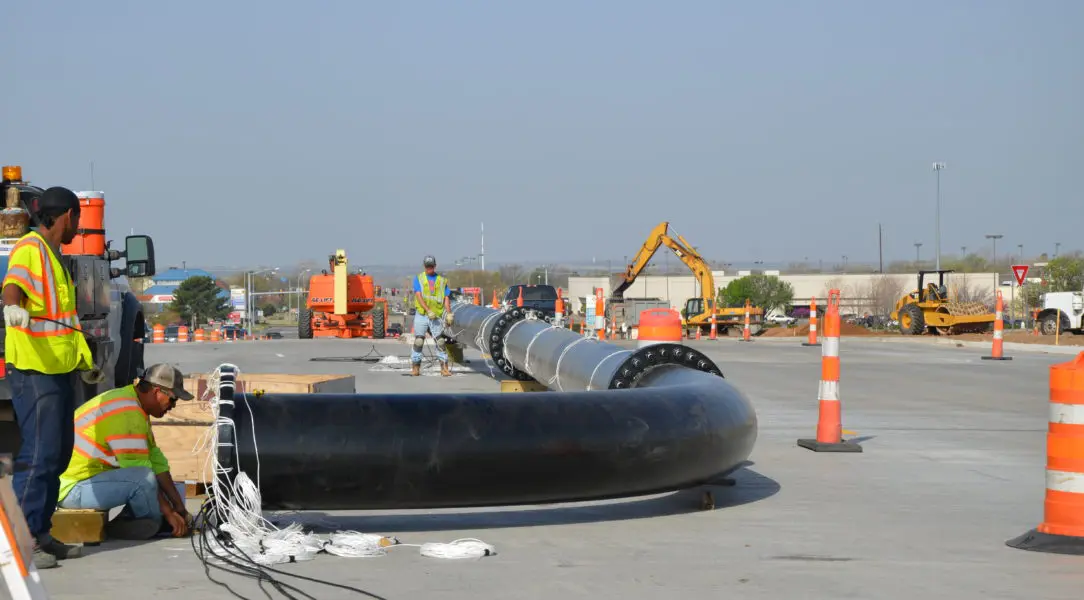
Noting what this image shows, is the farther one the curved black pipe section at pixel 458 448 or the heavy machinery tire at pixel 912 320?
the heavy machinery tire at pixel 912 320

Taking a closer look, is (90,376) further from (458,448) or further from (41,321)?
(458,448)

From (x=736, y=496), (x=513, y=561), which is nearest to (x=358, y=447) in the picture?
(x=513, y=561)

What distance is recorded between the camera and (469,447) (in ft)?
23.2

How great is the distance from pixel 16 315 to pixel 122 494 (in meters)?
1.16

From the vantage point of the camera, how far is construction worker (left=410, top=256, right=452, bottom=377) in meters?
19.0

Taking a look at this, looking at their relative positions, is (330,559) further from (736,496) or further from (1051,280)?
(1051,280)

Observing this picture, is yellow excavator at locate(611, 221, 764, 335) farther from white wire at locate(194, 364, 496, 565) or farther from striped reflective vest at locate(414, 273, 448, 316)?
white wire at locate(194, 364, 496, 565)

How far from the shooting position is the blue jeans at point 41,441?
6.20 m

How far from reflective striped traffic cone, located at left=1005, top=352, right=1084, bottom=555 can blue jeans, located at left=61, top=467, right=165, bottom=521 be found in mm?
4407

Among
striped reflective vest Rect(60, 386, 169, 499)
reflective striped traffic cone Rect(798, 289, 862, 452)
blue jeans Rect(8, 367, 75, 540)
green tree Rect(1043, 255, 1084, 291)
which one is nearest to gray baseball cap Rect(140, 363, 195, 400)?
striped reflective vest Rect(60, 386, 169, 499)

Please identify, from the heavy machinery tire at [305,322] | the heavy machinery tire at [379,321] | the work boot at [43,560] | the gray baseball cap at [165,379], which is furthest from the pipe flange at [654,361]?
the heavy machinery tire at [305,322]

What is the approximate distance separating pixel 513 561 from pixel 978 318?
1545 inches

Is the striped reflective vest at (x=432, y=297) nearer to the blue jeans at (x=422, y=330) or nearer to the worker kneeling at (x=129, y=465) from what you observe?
the blue jeans at (x=422, y=330)

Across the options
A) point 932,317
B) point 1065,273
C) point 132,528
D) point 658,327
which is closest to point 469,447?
point 132,528
